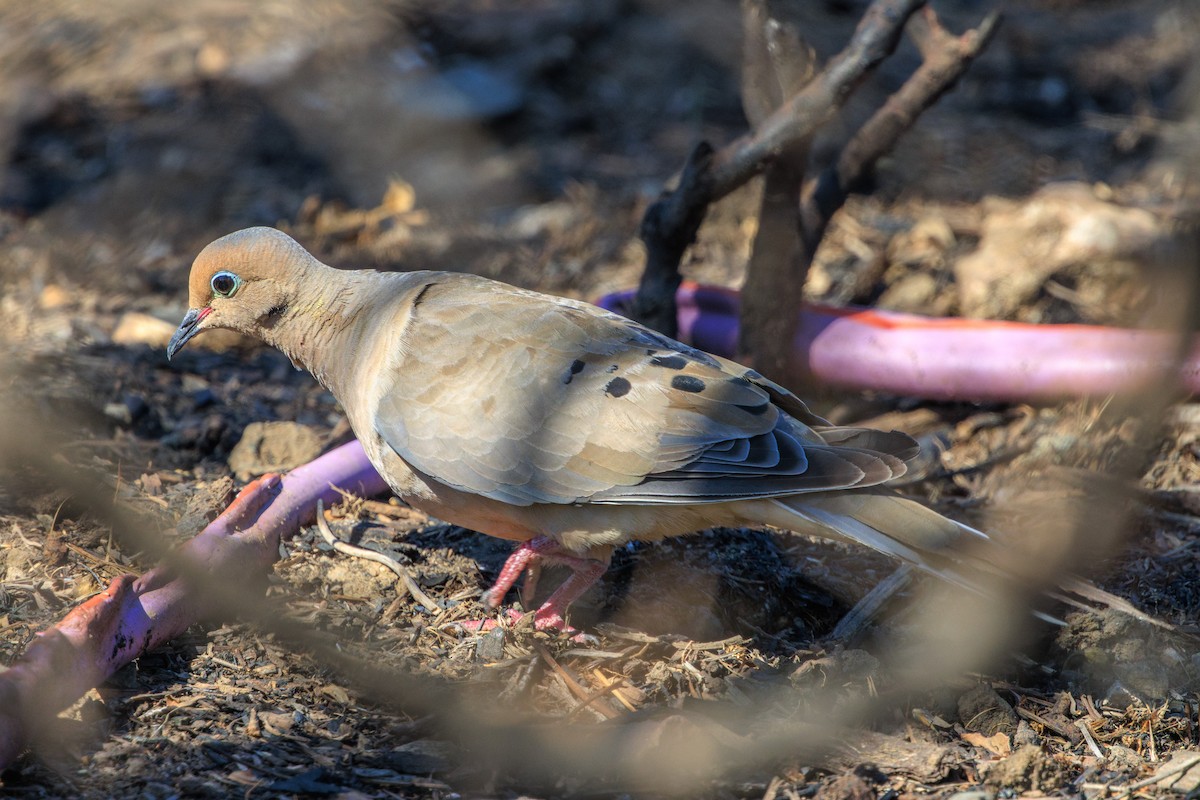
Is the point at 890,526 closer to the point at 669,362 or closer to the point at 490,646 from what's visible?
the point at 669,362

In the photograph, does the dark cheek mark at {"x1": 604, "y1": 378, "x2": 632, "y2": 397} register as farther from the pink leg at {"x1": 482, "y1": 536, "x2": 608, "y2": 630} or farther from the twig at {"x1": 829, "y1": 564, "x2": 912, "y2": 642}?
the twig at {"x1": 829, "y1": 564, "x2": 912, "y2": 642}

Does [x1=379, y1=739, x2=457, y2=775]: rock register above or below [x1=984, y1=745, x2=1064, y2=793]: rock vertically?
below

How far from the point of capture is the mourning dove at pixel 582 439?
300cm

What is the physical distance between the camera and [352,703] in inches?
113

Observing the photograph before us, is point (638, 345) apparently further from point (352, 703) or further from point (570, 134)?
point (570, 134)

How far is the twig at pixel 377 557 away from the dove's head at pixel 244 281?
2.13 feet

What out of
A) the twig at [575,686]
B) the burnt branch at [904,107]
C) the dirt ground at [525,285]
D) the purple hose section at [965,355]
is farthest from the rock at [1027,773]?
the burnt branch at [904,107]

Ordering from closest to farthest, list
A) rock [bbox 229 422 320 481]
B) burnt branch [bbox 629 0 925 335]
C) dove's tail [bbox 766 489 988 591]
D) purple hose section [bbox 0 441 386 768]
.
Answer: purple hose section [bbox 0 441 386 768]
dove's tail [bbox 766 489 988 591]
burnt branch [bbox 629 0 925 335]
rock [bbox 229 422 320 481]

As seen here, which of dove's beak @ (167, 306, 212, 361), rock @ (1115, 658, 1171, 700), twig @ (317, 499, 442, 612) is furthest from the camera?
dove's beak @ (167, 306, 212, 361)

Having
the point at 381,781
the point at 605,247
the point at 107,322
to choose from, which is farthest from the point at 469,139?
the point at 381,781

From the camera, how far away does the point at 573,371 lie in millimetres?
3164

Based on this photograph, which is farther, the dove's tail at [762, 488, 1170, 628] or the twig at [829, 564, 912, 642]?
the twig at [829, 564, 912, 642]

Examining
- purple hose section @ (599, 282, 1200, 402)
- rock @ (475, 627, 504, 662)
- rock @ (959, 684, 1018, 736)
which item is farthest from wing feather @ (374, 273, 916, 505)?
purple hose section @ (599, 282, 1200, 402)

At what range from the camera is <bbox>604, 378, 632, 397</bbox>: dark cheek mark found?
10.3 feet
